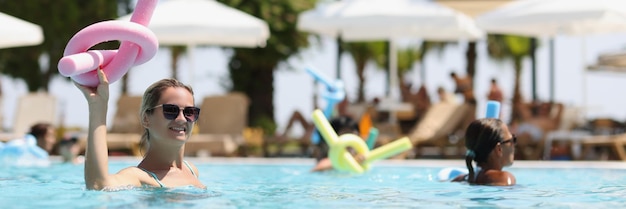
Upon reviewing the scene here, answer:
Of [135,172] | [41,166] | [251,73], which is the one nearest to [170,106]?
[135,172]

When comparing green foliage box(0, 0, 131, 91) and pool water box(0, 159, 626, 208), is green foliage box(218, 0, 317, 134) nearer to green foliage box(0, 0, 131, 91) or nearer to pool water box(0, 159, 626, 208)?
green foliage box(0, 0, 131, 91)

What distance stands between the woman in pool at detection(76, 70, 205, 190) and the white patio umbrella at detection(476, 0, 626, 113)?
9.28 m

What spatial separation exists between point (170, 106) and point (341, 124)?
14.7 ft

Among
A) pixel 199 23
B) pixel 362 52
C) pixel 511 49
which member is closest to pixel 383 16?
pixel 199 23

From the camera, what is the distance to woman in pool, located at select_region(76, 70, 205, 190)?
446cm

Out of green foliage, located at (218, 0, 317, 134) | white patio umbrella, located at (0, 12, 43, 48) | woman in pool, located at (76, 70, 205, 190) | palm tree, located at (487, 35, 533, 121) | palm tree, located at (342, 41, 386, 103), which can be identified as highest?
palm tree, located at (487, 35, 533, 121)

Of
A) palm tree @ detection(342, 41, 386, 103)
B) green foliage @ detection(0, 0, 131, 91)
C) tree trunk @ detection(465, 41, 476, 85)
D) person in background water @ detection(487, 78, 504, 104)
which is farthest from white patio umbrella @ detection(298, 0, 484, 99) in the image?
palm tree @ detection(342, 41, 386, 103)

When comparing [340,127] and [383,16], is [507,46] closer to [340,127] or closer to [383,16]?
[383,16]

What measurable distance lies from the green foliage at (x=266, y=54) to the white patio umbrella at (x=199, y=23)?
854 centimetres

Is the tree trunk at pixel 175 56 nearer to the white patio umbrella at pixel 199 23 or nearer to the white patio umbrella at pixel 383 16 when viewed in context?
the white patio umbrella at pixel 383 16

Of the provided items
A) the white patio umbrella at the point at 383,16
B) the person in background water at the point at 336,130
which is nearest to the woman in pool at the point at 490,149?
the person in background water at the point at 336,130

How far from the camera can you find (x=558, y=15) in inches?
535

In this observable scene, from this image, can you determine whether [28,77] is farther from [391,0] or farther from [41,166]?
[41,166]

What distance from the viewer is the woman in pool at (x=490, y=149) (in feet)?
20.7
